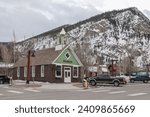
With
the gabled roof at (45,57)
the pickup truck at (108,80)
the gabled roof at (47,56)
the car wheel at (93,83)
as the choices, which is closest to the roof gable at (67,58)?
the gabled roof at (47,56)

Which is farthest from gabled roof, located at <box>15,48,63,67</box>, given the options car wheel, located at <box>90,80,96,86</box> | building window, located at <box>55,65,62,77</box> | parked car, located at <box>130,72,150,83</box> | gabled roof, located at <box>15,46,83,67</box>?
parked car, located at <box>130,72,150,83</box>

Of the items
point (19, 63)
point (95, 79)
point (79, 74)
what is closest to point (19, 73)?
point (19, 63)

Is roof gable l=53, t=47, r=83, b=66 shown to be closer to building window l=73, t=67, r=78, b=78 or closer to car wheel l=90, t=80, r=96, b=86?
building window l=73, t=67, r=78, b=78

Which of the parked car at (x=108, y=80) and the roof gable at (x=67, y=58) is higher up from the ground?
the roof gable at (x=67, y=58)

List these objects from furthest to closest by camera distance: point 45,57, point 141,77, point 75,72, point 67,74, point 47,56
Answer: point 141,77 → point 75,72 → point 45,57 → point 47,56 → point 67,74

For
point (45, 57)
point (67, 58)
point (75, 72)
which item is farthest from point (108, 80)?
point (45, 57)

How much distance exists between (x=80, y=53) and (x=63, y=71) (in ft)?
95.2

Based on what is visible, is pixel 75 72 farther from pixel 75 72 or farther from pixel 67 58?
pixel 67 58

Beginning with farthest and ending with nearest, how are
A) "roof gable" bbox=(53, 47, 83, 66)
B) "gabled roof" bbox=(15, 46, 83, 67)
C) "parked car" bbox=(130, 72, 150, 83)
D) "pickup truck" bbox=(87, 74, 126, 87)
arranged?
"parked car" bbox=(130, 72, 150, 83) → "roof gable" bbox=(53, 47, 83, 66) → "gabled roof" bbox=(15, 46, 83, 67) → "pickup truck" bbox=(87, 74, 126, 87)

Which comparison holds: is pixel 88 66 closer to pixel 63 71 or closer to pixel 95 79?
pixel 63 71

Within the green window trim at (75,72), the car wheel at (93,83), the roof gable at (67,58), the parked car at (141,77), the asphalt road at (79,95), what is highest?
the roof gable at (67,58)

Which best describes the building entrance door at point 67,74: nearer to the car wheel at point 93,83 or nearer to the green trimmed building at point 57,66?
the green trimmed building at point 57,66

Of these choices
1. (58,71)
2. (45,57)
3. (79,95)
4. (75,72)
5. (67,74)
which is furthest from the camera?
(75,72)

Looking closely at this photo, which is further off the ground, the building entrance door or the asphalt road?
the building entrance door
